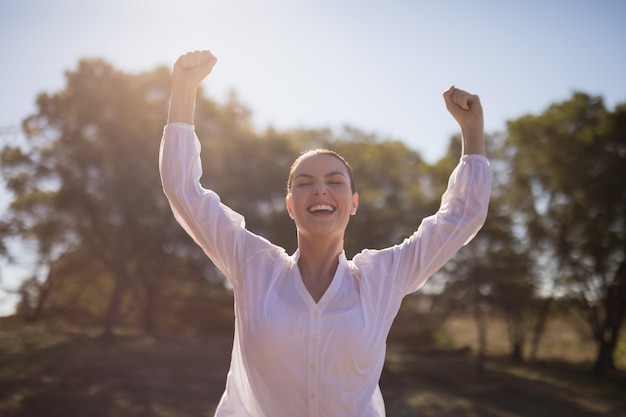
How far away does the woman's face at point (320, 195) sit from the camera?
79.0 inches

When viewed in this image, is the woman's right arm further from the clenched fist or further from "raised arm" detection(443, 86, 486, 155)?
"raised arm" detection(443, 86, 486, 155)

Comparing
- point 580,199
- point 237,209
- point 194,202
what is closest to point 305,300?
point 194,202

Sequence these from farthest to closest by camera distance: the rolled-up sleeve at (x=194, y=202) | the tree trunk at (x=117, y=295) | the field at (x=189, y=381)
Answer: the tree trunk at (x=117, y=295), the field at (x=189, y=381), the rolled-up sleeve at (x=194, y=202)

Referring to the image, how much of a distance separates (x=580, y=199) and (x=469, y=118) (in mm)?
18134

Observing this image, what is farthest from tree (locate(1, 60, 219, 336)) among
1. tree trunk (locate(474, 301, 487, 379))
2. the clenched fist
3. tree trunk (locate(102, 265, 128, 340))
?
the clenched fist

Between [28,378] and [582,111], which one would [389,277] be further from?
[582,111]

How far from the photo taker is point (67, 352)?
14352 mm

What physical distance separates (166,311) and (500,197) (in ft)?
39.6

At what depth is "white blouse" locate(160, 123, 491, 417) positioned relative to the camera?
1.80m

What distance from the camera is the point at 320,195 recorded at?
2.00 meters

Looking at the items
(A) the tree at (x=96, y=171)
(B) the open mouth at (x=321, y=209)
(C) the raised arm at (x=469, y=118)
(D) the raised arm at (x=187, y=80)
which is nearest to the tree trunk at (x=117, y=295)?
(A) the tree at (x=96, y=171)

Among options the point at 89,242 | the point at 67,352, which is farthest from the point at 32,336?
the point at 89,242

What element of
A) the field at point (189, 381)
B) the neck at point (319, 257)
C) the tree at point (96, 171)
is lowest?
the field at point (189, 381)

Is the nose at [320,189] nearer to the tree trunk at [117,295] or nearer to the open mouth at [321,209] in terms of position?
the open mouth at [321,209]
